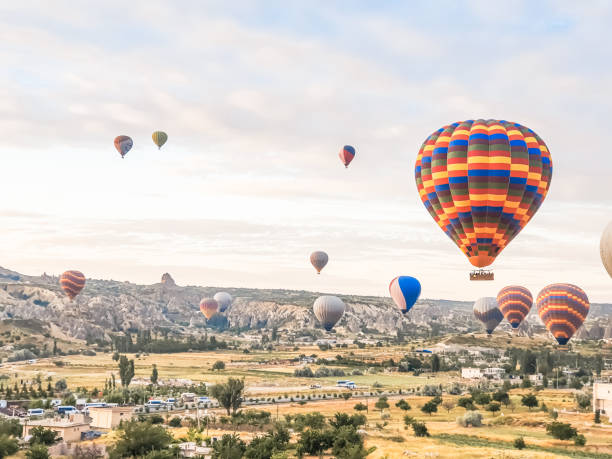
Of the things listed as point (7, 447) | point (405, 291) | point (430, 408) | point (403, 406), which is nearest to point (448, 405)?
point (403, 406)

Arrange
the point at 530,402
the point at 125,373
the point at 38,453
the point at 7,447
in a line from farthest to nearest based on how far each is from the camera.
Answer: the point at 125,373 → the point at 530,402 → the point at 7,447 → the point at 38,453

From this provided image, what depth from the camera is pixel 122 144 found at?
355 ft

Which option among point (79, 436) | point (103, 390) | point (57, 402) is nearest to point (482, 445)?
point (79, 436)

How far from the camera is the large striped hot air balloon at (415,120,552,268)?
53562 mm

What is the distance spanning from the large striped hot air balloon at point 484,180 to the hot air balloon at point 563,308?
53152 millimetres

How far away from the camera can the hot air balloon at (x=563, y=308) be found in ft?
343

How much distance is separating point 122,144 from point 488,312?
86.9 meters

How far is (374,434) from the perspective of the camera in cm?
5769

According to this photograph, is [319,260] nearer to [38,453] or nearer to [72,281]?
[72,281]

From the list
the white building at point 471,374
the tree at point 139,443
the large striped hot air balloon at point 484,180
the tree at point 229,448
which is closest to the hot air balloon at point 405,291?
the white building at point 471,374

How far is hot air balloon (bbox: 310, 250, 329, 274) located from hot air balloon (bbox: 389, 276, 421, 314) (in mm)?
34306

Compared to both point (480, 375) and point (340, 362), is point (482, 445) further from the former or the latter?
point (340, 362)

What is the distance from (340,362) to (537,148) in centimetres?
10186

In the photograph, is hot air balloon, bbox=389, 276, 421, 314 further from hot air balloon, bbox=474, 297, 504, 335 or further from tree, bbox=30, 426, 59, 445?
tree, bbox=30, 426, 59, 445
